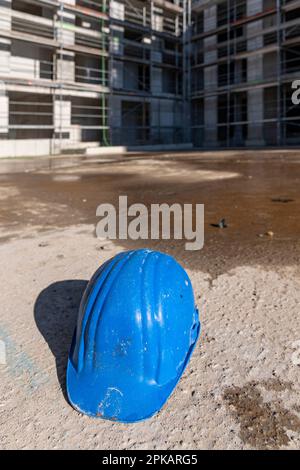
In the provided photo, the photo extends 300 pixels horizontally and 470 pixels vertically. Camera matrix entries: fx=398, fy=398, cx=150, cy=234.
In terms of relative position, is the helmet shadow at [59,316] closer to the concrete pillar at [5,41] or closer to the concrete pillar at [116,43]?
the concrete pillar at [5,41]

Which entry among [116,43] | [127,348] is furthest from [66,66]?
[127,348]

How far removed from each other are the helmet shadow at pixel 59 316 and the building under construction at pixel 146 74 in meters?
21.1

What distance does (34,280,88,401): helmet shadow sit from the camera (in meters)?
2.02

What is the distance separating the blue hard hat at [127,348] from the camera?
1623mm

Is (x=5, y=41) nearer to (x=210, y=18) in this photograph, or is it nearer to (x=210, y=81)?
(x=210, y=81)

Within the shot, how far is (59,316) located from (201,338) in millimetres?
892

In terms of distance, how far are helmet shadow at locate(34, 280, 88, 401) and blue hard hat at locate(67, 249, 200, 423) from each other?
0.18 metres

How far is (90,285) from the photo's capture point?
1.94 m

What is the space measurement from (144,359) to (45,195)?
6.03 metres

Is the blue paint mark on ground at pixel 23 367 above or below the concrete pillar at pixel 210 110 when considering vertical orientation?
below

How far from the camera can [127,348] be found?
1658 millimetres

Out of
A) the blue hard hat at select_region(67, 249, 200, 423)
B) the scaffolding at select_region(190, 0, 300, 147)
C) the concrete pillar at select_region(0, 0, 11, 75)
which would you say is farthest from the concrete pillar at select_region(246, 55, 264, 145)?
the blue hard hat at select_region(67, 249, 200, 423)

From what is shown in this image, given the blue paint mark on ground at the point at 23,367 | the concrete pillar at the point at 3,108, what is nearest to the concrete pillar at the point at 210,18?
the concrete pillar at the point at 3,108
